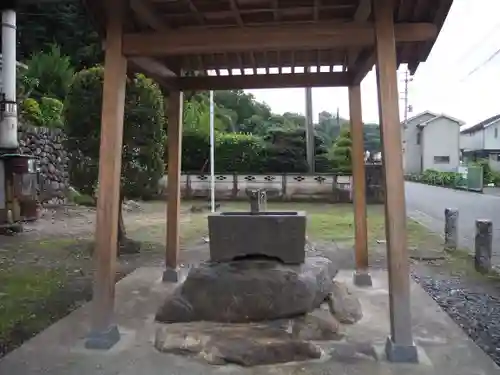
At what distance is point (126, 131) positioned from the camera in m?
8.08

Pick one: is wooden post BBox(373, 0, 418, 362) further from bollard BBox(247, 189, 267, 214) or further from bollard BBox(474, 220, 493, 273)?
bollard BBox(474, 220, 493, 273)

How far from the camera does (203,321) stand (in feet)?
14.8

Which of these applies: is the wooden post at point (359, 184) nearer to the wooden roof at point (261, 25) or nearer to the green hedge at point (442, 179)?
the wooden roof at point (261, 25)

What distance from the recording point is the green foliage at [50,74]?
18.0 metres

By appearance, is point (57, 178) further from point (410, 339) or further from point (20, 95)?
point (410, 339)

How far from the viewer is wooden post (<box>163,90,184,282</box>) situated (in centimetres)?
632

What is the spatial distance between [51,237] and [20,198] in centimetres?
196

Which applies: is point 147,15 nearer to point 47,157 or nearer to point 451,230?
point 451,230

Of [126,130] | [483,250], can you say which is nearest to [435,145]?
[483,250]

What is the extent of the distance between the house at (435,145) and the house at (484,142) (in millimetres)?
1905

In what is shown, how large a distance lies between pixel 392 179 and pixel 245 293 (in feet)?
5.18

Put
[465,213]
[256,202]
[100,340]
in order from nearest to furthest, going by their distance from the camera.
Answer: [100,340], [256,202], [465,213]

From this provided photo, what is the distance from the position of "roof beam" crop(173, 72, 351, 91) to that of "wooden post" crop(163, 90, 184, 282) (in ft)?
0.76

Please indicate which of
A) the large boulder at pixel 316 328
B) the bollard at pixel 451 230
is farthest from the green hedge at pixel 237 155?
the large boulder at pixel 316 328
